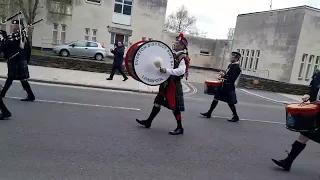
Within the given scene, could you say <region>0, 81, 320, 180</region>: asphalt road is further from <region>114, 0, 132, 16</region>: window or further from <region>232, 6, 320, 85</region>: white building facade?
<region>114, 0, 132, 16</region>: window

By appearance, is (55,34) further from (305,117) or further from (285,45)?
(305,117)

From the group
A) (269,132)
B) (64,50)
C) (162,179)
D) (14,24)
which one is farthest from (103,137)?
(64,50)

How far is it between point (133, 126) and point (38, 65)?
33.3 feet

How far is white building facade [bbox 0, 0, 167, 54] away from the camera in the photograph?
90.3 ft

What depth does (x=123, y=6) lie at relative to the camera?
29625 millimetres

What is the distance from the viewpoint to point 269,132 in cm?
734

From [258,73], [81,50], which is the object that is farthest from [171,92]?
[258,73]

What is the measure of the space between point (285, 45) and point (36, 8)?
19003 mm

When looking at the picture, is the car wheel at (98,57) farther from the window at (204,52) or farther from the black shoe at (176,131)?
the black shoe at (176,131)

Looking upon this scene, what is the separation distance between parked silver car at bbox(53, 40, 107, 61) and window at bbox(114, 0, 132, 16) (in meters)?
7.87

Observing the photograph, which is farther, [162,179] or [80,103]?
[80,103]

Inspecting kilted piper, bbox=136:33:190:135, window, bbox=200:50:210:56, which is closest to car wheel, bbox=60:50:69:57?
window, bbox=200:50:210:56

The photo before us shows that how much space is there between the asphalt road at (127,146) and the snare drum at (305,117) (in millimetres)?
808

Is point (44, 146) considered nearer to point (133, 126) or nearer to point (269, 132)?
point (133, 126)
